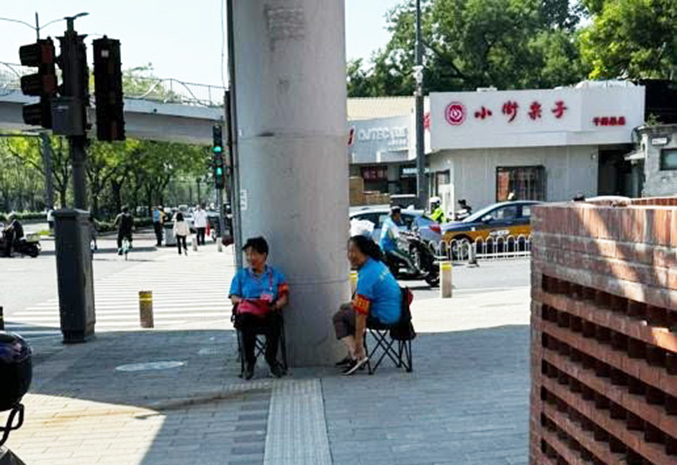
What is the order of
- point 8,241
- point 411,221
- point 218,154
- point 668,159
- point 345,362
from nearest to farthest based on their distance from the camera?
point 345,362 → point 411,221 → point 218,154 → point 668,159 → point 8,241

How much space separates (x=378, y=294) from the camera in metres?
6.76

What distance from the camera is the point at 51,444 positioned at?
17.5 feet

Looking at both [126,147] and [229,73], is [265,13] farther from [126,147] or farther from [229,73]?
[126,147]

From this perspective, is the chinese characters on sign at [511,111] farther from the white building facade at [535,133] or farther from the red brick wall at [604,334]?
the red brick wall at [604,334]

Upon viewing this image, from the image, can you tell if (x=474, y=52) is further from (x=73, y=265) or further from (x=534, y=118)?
(x=73, y=265)

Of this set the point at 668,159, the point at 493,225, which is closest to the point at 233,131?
the point at 493,225

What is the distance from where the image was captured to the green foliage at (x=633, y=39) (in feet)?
118

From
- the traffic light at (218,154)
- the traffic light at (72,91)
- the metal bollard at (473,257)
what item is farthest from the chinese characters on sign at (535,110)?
the traffic light at (72,91)

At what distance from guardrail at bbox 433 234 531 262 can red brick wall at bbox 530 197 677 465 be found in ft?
52.2

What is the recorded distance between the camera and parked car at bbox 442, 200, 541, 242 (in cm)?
1960

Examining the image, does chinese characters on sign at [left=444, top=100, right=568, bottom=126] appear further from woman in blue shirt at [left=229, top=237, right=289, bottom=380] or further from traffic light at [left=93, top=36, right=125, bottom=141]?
woman in blue shirt at [left=229, top=237, right=289, bottom=380]

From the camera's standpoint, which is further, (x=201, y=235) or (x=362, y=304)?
(x=201, y=235)

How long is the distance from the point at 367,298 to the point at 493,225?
44.7ft

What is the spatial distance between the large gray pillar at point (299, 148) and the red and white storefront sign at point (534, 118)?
63.8 feet
